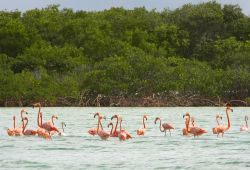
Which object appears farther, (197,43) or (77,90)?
(197,43)

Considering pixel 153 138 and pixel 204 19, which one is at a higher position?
pixel 204 19

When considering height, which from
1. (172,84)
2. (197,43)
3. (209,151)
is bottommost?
(209,151)

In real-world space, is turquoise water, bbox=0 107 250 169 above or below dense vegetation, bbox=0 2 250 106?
below

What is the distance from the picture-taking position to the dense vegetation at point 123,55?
40.5 meters

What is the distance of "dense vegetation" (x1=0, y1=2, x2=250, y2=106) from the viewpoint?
133ft

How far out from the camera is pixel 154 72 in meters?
41.9

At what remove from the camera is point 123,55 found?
160ft

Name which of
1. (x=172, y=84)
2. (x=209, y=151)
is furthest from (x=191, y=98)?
(x=209, y=151)

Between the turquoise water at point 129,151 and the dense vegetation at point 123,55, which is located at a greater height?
the dense vegetation at point 123,55

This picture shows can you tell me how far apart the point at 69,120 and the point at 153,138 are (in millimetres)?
7314

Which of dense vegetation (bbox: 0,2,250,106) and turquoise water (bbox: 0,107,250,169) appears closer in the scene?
turquoise water (bbox: 0,107,250,169)

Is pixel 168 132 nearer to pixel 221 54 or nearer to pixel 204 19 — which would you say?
pixel 221 54

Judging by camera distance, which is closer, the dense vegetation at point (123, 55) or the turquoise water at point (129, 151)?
the turquoise water at point (129, 151)

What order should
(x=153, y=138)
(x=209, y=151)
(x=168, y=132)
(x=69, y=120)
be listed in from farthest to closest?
(x=69, y=120), (x=168, y=132), (x=153, y=138), (x=209, y=151)
